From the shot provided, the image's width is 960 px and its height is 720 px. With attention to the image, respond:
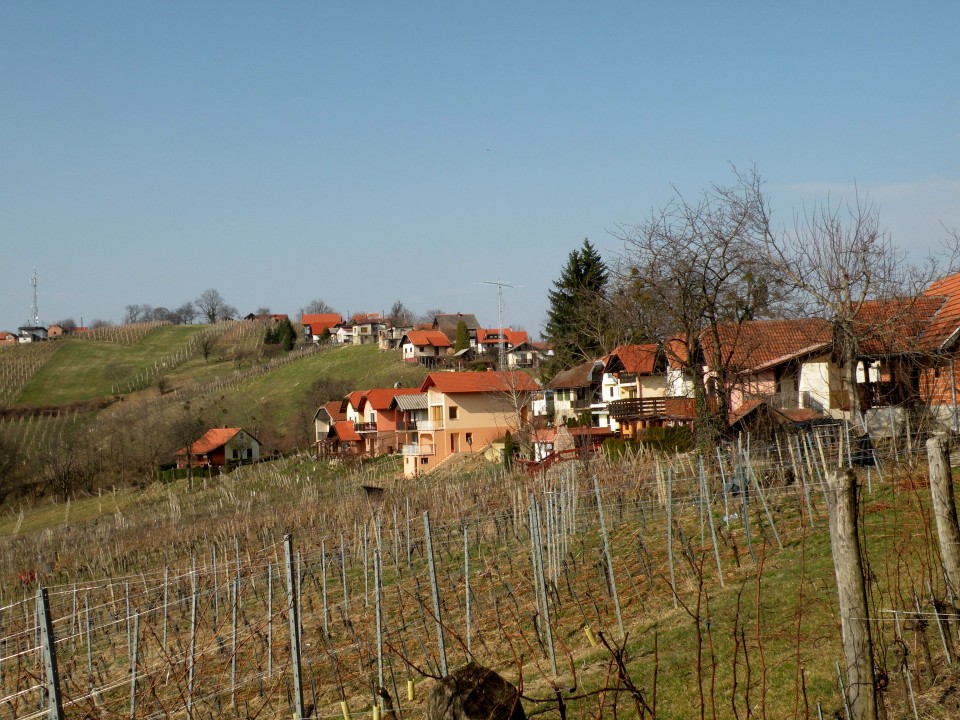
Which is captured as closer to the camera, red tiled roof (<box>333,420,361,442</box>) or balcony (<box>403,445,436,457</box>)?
balcony (<box>403,445,436,457</box>)

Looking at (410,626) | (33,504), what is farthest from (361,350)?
(410,626)

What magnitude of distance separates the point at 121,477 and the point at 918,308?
48938mm

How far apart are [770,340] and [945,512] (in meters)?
26.5

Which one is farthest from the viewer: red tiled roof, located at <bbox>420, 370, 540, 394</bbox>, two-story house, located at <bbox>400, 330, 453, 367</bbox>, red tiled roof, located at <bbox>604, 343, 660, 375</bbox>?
two-story house, located at <bbox>400, 330, 453, 367</bbox>

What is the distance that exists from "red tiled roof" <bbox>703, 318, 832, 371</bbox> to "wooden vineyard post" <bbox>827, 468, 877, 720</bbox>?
77.3 feet

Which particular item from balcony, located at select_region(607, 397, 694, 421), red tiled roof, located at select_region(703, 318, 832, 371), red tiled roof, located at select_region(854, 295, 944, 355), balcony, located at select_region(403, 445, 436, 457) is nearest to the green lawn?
balcony, located at select_region(403, 445, 436, 457)

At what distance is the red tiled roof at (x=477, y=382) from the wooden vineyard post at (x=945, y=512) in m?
43.4

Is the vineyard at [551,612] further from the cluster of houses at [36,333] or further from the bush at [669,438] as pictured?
the cluster of houses at [36,333]

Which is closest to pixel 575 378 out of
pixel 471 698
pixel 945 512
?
pixel 945 512

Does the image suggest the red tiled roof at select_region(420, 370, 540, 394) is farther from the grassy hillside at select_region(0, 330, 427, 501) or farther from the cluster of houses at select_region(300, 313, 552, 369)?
the grassy hillside at select_region(0, 330, 427, 501)

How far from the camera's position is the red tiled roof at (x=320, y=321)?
128m

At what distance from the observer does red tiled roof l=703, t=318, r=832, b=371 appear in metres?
27.6

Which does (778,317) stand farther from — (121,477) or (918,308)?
(121,477)

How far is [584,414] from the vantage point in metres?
45.9
